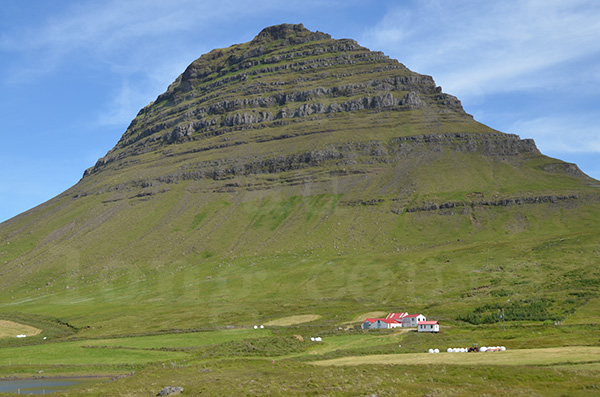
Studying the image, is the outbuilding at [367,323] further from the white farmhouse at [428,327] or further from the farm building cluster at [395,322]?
the white farmhouse at [428,327]

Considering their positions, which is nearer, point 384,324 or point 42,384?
point 42,384

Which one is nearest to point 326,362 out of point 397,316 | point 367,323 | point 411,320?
point 367,323

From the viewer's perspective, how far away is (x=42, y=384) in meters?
77.4

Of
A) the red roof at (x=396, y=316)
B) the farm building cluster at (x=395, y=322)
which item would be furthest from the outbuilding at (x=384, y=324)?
the red roof at (x=396, y=316)

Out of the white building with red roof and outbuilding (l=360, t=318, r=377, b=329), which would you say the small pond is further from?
the white building with red roof

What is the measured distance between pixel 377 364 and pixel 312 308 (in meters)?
78.0

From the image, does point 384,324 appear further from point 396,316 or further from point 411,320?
point 396,316

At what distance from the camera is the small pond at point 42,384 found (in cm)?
7200

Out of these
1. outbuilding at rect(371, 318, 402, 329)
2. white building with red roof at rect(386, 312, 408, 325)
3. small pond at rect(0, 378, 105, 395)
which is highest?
white building with red roof at rect(386, 312, 408, 325)

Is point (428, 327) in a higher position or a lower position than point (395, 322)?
higher

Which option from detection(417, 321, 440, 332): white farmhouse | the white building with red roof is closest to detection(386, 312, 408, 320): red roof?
the white building with red roof

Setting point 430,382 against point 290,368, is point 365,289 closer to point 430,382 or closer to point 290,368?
point 290,368

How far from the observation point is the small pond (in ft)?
236

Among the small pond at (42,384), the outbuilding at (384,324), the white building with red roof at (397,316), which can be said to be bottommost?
the small pond at (42,384)
